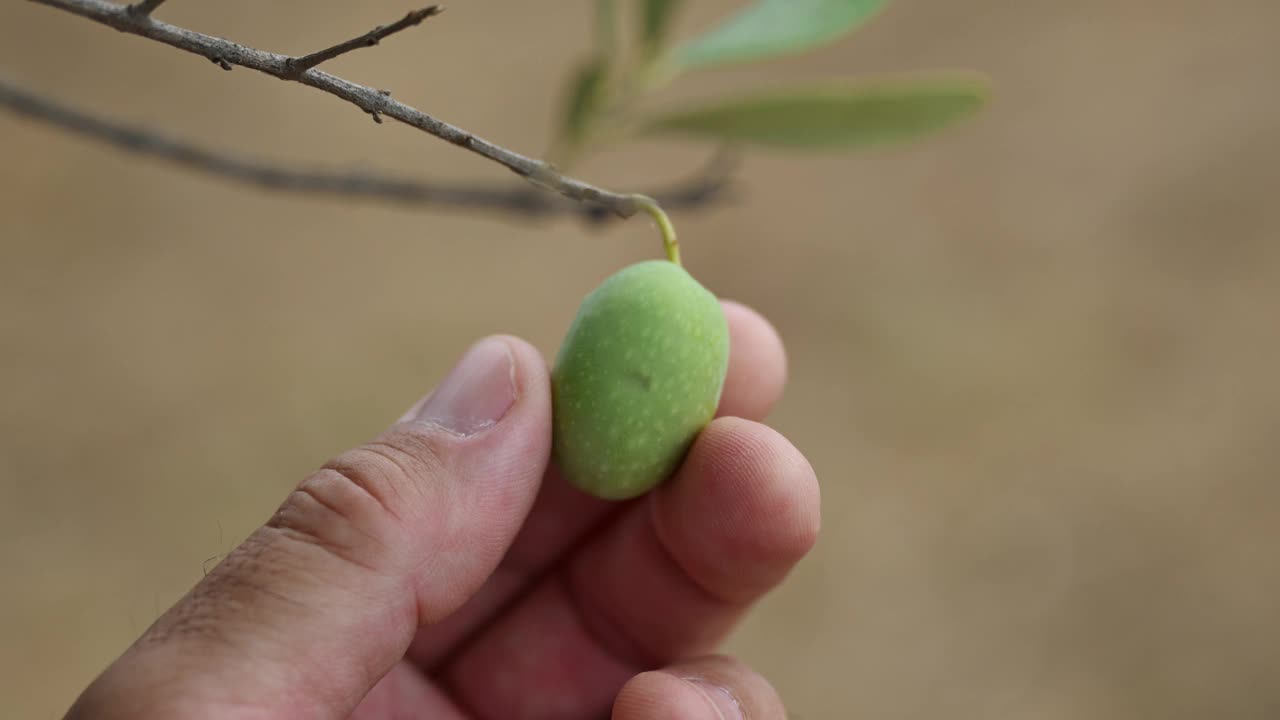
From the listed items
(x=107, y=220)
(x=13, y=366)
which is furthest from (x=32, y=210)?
(x=13, y=366)

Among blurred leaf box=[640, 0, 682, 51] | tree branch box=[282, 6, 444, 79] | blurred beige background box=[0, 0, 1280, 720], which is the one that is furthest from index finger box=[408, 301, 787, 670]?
blurred beige background box=[0, 0, 1280, 720]

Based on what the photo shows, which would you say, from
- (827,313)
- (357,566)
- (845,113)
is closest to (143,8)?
(357,566)

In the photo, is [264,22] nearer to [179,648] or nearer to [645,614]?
[645,614]

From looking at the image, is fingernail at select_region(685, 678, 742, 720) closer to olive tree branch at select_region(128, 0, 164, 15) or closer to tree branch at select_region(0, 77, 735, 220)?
tree branch at select_region(0, 77, 735, 220)

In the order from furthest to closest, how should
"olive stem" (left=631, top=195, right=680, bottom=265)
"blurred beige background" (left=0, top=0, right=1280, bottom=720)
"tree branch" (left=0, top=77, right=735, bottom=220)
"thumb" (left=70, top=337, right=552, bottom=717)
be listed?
"blurred beige background" (left=0, top=0, right=1280, bottom=720), "tree branch" (left=0, top=77, right=735, bottom=220), "olive stem" (left=631, top=195, right=680, bottom=265), "thumb" (left=70, top=337, right=552, bottom=717)

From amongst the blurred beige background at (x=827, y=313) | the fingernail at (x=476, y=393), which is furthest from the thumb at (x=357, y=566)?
the blurred beige background at (x=827, y=313)

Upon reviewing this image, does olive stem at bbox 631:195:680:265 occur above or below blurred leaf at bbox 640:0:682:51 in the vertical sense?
below

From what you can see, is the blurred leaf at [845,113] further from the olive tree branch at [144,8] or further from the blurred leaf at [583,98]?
the olive tree branch at [144,8]
